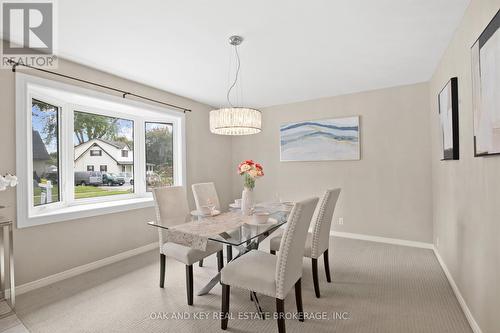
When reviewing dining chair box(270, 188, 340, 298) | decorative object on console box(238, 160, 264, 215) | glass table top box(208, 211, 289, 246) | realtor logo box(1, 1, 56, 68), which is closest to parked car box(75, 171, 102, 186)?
realtor logo box(1, 1, 56, 68)

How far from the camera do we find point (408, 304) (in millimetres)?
2117

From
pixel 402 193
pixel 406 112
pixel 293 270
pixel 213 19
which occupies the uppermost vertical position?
pixel 213 19

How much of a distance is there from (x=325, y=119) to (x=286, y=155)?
3.14 ft

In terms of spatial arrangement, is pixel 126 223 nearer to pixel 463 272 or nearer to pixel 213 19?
pixel 213 19

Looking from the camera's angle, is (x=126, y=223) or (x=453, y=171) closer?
(x=453, y=171)

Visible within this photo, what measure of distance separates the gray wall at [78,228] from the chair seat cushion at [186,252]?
1.19 m

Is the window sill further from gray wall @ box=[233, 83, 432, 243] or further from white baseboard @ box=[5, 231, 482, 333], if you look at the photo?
gray wall @ box=[233, 83, 432, 243]

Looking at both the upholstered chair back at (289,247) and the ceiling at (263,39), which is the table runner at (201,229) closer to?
the upholstered chair back at (289,247)

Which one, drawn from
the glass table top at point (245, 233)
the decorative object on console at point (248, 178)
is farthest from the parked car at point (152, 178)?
the glass table top at point (245, 233)

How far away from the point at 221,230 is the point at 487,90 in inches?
79.6

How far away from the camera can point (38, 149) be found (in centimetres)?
Result: 273

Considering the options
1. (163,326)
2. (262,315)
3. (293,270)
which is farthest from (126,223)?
(293,270)

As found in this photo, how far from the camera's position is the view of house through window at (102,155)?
325 centimetres

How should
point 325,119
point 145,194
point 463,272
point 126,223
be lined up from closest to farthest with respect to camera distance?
point 463,272
point 126,223
point 145,194
point 325,119
